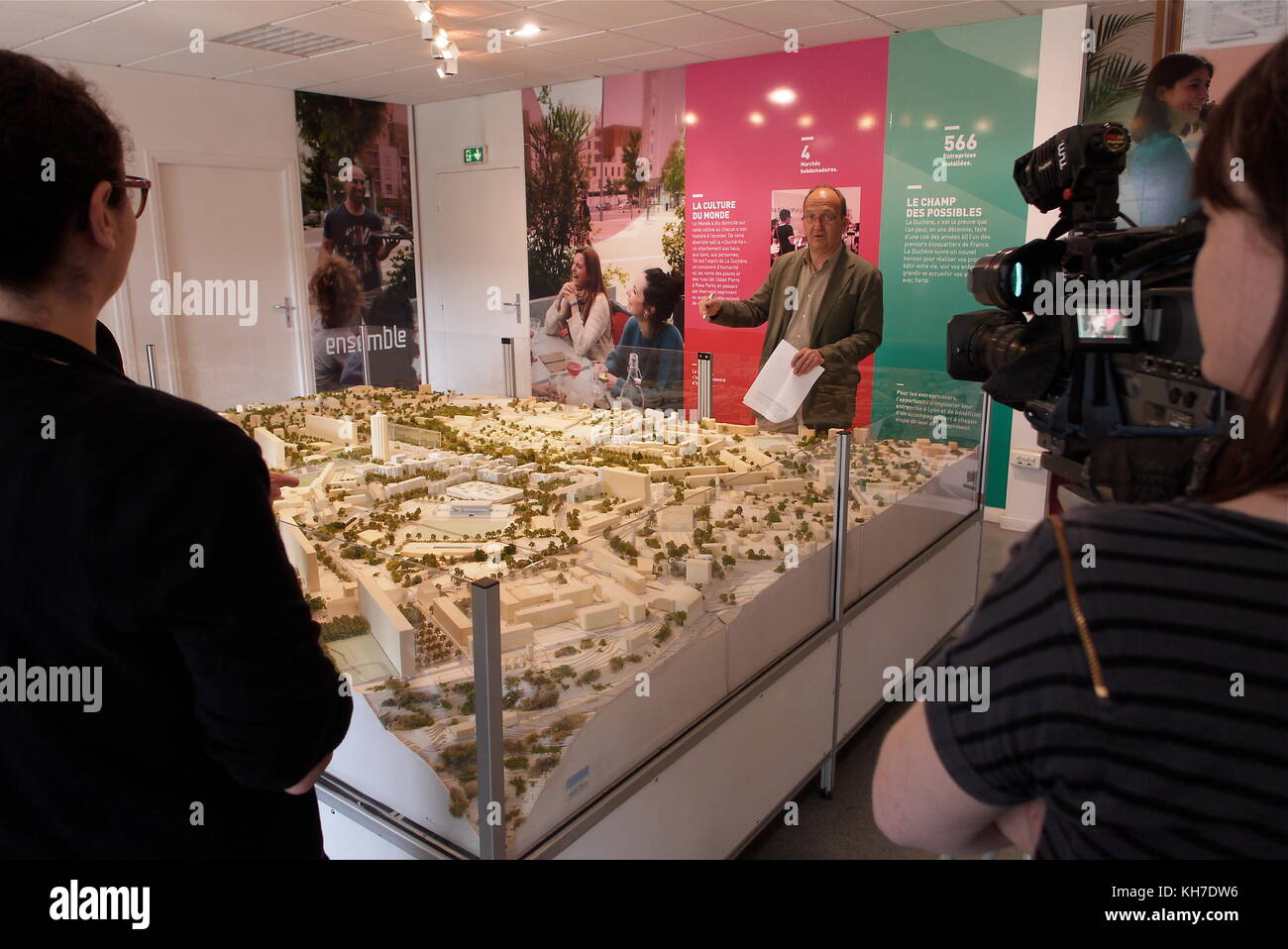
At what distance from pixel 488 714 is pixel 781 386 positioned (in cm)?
223

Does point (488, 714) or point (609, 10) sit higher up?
point (609, 10)

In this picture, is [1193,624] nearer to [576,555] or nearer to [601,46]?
[576,555]

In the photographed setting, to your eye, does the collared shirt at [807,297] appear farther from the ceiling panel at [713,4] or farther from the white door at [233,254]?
the white door at [233,254]

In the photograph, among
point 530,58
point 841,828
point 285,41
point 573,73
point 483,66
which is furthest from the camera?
point 573,73

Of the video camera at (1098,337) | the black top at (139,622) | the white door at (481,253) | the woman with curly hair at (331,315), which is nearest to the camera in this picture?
the black top at (139,622)

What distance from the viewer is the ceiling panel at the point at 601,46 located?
5.44 m

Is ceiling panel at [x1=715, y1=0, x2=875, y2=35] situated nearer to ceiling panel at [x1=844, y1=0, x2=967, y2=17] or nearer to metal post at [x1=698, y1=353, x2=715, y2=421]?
ceiling panel at [x1=844, y1=0, x2=967, y2=17]

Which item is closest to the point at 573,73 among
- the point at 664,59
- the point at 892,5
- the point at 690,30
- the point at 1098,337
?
the point at 664,59

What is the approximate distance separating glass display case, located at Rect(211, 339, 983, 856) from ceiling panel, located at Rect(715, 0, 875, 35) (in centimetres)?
216

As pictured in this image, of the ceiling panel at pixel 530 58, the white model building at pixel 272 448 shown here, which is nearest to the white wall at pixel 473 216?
the ceiling panel at pixel 530 58

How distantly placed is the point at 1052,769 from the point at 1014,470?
16.7 feet

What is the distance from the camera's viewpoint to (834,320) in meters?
3.96

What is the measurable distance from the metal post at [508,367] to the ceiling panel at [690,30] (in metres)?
2.04

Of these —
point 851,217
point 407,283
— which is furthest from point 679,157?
point 407,283
